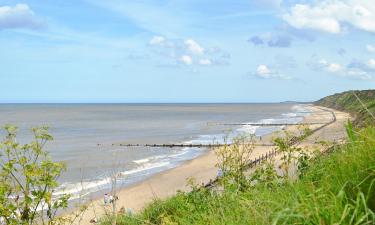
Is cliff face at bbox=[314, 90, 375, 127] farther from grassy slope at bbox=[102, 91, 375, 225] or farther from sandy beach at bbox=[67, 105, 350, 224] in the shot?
sandy beach at bbox=[67, 105, 350, 224]

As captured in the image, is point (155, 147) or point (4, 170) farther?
point (155, 147)

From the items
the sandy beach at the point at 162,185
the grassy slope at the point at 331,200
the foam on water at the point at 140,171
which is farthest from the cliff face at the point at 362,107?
the foam on water at the point at 140,171

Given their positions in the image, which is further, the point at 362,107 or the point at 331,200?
the point at 362,107

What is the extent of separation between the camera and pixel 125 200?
30.4m

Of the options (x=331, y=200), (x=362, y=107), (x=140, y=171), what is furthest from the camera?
(x=140, y=171)

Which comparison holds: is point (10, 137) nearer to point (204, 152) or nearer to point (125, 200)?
point (125, 200)

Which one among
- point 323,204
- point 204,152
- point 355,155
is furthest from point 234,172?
point 204,152

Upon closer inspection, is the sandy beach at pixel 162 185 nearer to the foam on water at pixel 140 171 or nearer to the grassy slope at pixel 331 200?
the foam on water at pixel 140 171

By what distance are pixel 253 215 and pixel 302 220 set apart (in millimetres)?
859

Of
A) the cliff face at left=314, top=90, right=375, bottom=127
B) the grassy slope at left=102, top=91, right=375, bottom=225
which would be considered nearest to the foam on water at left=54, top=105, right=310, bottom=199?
the cliff face at left=314, top=90, right=375, bottom=127

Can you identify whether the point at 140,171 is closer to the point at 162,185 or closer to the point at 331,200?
the point at 162,185

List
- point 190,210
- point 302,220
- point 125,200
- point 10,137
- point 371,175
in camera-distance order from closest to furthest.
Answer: point 302,220 → point 371,175 → point 190,210 → point 10,137 → point 125,200

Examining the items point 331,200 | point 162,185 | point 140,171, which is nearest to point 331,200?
point 331,200

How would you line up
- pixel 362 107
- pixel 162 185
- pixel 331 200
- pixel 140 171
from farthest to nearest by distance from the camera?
pixel 140 171
pixel 162 185
pixel 362 107
pixel 331 200
